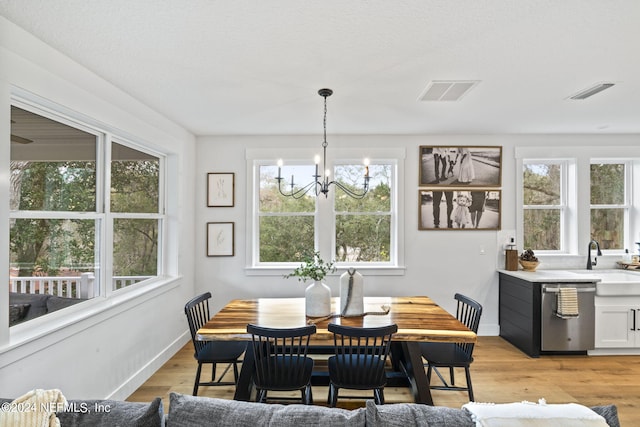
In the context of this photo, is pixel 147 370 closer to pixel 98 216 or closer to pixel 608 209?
pixel 98 216

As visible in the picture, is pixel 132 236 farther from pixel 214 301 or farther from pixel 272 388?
pixel 272 388

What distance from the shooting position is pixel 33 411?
1.14 metres

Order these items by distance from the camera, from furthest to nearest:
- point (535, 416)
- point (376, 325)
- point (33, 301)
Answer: point (376, 325) → point (33, 301) → point (535, 416)

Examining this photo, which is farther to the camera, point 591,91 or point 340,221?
point 340,221

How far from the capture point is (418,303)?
121 inches

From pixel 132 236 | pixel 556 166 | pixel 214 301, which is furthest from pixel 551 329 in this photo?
pixel 132 236

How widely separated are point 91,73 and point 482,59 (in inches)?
104

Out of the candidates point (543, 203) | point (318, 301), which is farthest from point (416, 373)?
point (543, 203)

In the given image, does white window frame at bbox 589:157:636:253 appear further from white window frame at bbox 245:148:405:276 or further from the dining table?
the dining table

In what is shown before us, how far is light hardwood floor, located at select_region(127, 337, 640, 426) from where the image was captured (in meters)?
2.74

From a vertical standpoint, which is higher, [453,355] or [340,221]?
[340,221]

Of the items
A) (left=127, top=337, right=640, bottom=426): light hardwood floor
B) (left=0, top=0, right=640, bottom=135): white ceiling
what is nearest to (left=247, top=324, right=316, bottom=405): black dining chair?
(left=127, top=337, right=640, bottom=426): light hardwood floor

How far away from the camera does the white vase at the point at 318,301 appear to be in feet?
8.61

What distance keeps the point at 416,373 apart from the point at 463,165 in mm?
2676
